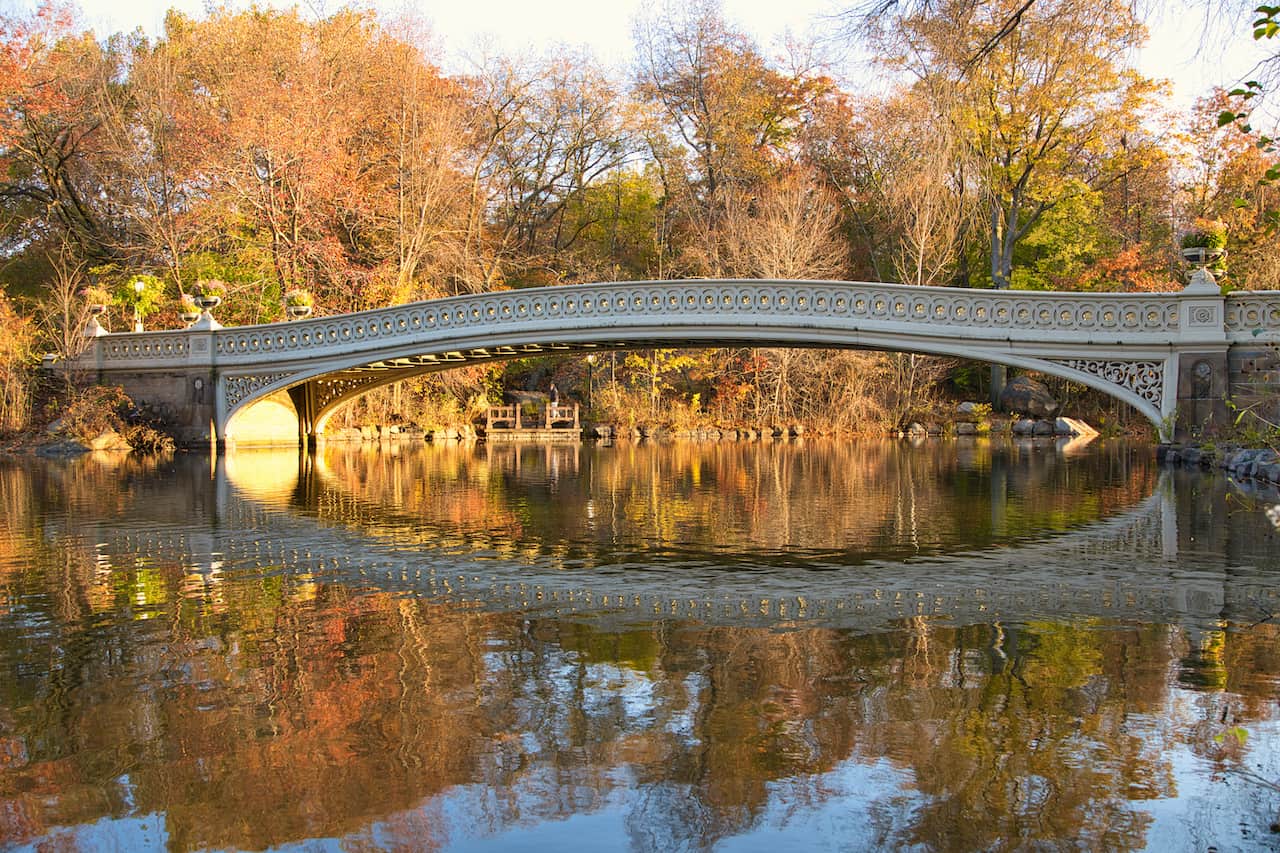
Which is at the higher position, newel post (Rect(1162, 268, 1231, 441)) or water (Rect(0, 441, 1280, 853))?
newel post (Rect(1162, 268, 1231, 441))

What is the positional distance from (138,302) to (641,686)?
26071mm

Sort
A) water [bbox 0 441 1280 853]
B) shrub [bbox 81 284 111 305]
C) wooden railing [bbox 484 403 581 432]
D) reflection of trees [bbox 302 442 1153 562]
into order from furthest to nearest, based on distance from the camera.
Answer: wooden railing [bbox 484 403 581 432], shrub [bbox 81 284 111 305], reflection of trees [bbox 302 442 1153 562], water [bbox 0 441 1280 853]

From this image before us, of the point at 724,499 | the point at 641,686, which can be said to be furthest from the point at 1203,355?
the point at 641,686

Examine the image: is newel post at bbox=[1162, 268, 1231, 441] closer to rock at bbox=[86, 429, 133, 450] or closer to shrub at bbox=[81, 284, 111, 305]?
rock at bbox=[86, 429, 133, 450]

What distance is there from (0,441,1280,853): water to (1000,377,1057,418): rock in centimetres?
2441

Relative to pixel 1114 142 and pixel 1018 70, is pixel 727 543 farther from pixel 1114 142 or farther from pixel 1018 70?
pixel 1114 142

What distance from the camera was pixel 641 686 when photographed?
4.87m

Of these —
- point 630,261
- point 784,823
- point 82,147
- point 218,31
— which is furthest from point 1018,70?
point 784,823

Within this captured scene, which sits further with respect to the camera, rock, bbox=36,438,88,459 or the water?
rock, bbox=36,438,88,459

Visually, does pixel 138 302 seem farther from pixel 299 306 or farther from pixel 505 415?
pixel 505 415

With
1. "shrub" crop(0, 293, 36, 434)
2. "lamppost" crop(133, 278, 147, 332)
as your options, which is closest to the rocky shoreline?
"lamppost" crop(133, 278, 147, 332)

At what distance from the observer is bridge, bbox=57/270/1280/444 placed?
17.4 meters

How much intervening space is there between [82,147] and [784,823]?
3381 cm

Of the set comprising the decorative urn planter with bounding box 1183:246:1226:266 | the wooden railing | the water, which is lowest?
the water
